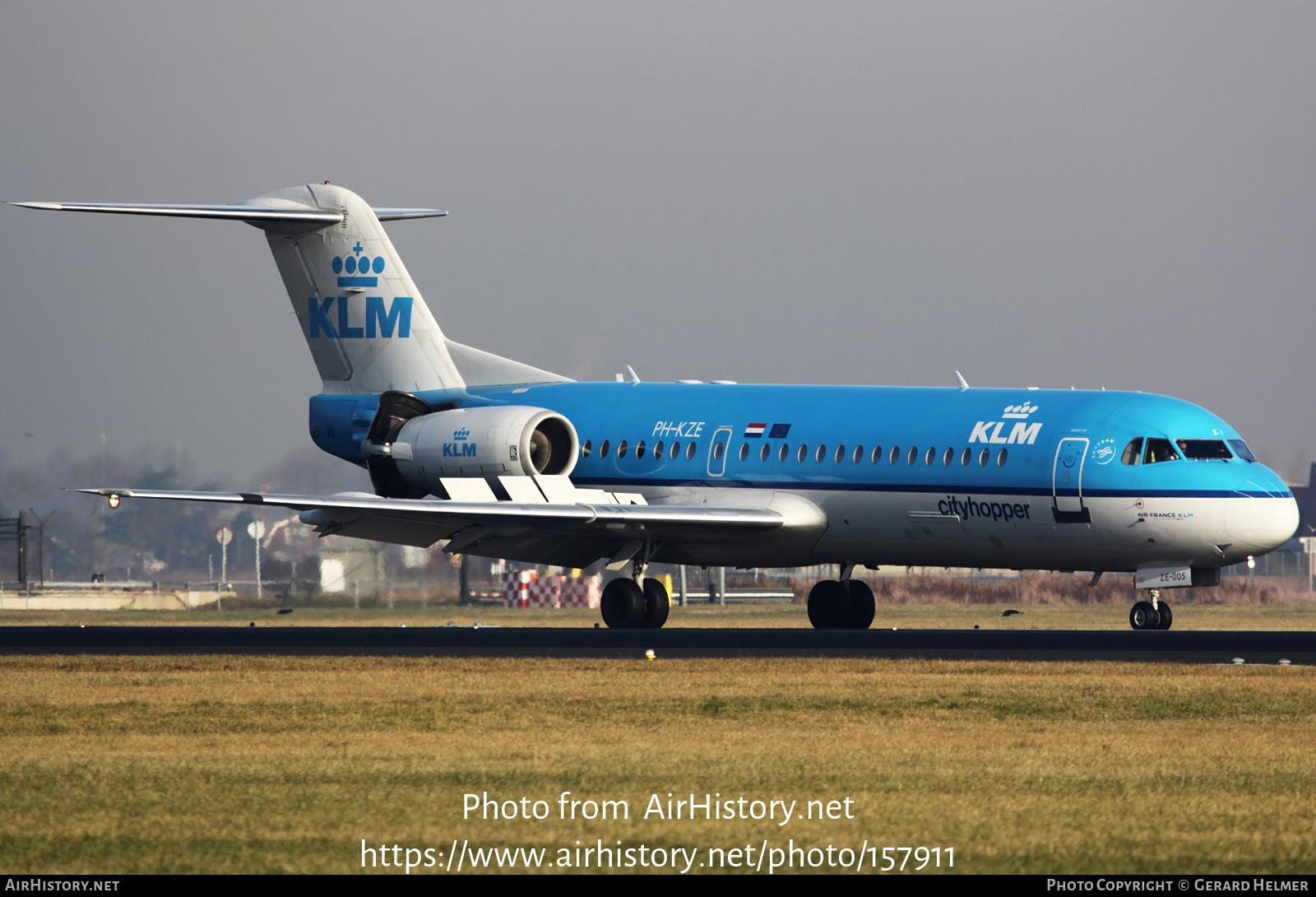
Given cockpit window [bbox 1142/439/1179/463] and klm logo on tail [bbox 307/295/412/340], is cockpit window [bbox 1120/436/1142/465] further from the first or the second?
klm logo on tail [bbox 307/295/412/340]

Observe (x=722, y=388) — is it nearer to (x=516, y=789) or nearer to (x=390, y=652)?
(x=390, y=652)

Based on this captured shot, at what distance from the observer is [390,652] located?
85.0 feet

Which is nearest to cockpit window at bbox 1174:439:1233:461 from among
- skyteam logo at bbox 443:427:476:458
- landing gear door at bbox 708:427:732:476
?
landing gear door at bbox 708:427:732:476

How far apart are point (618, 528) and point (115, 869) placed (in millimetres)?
23140

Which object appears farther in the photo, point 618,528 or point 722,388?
point 722,388

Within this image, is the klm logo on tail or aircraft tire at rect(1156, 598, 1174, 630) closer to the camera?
aircraft tire at rect(1156, 598, 1174, 630)

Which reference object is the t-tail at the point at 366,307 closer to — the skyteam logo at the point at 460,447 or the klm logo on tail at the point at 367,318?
the klm logo on tail at the point at 367,318

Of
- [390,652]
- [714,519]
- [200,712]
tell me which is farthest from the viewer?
[714,519]

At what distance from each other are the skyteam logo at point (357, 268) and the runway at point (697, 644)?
8.27 meters

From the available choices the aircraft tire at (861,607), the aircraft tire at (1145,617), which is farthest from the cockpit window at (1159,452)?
the aircraft tire at (861,607)

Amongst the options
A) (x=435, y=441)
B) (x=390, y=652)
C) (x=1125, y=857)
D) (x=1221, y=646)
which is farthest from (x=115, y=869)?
(x=435, y=441)

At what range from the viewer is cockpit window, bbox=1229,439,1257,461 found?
30625mm

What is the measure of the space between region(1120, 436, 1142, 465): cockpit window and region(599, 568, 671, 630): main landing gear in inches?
334

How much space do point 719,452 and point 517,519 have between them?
3.93 metres
